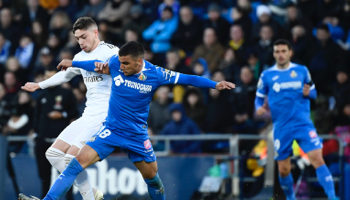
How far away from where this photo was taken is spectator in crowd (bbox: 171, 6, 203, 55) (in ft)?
54.0

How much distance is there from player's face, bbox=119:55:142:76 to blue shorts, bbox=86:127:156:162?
2.60ft

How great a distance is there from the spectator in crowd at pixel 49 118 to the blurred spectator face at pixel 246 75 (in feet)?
11.2

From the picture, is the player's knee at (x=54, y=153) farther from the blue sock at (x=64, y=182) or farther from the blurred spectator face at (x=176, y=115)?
the blurred spectator face at (x=176, y=115)

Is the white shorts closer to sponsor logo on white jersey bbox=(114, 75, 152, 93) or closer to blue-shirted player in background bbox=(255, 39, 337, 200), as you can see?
sponsor logo on white jersey bbox=(114, 75, 152, 93)

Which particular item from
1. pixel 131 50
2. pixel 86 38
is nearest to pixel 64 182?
pixel 131 50

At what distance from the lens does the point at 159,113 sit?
15.2m

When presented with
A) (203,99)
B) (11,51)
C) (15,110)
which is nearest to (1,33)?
(11,51)

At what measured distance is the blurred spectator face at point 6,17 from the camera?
19.2 metres

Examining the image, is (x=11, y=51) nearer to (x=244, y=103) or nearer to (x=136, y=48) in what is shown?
(x=244, y=103)

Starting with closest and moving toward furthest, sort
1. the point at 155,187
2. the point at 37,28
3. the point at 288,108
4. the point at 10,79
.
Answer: the point at 155,187 < the point at 288,108 < the point at 10,79 < the point at 37,28

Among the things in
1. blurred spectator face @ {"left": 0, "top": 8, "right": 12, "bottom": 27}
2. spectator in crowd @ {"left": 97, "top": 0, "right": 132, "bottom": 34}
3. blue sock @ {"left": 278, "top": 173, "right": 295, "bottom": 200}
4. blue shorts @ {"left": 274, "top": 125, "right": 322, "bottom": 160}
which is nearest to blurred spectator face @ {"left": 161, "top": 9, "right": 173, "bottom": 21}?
spectator in crowd @ {"left": 97, "top": 0, "right": 132, "bottom": 34}

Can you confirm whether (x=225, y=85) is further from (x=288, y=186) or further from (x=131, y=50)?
(x=288, y=186)

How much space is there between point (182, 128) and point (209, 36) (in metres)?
2.38

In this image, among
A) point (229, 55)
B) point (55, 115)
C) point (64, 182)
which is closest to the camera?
point (64, 182)
